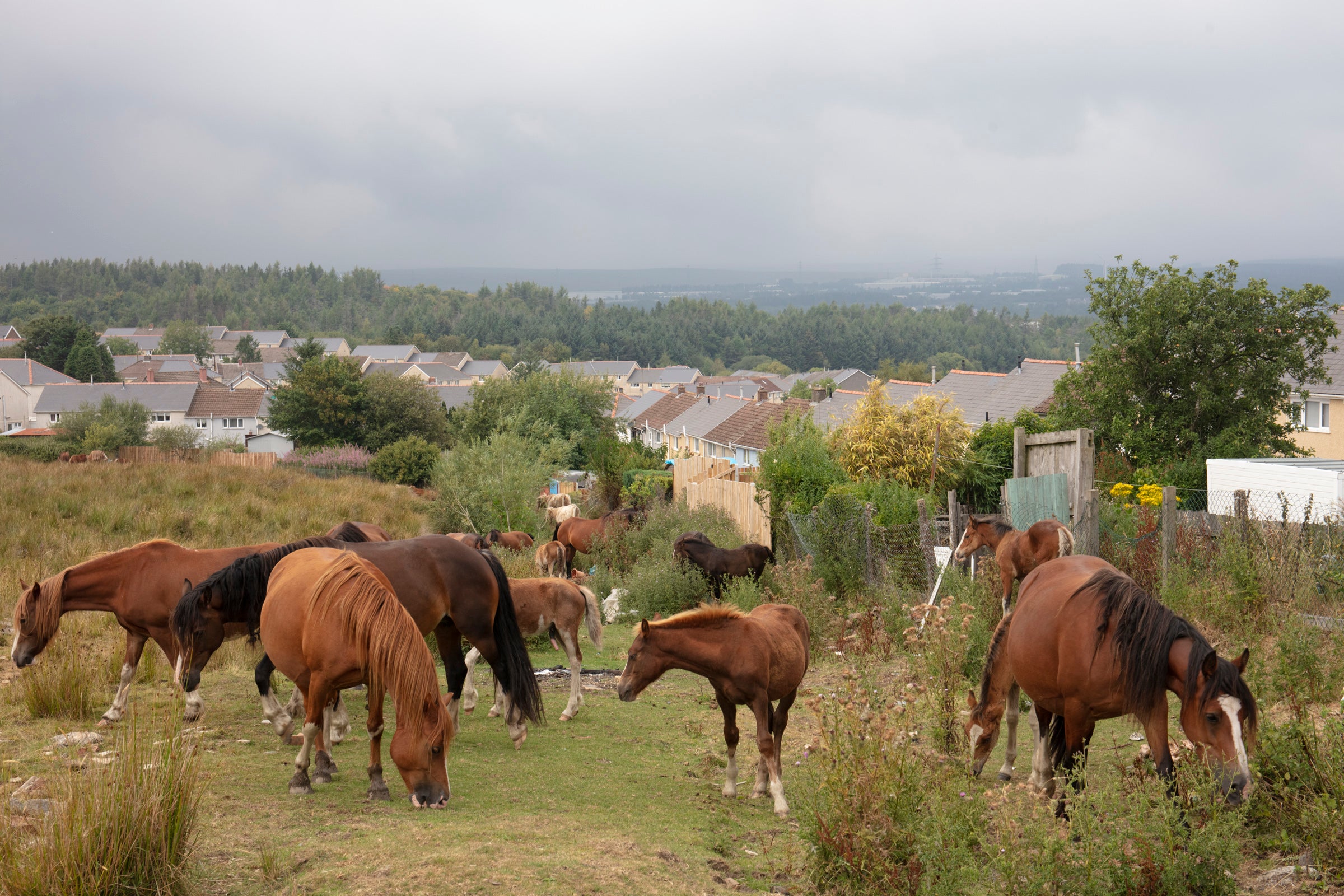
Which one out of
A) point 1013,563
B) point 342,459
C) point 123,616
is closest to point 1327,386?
point 1013,563

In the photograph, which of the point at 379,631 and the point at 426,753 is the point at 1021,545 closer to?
the point at 426,753

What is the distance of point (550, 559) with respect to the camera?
17641 mm

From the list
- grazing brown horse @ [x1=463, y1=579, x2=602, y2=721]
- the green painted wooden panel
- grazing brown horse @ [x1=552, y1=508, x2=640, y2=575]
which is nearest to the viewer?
grazing brown horse @ [x1=463, y1=579, x2=602, y2=721]

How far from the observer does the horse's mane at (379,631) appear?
19.4 feet

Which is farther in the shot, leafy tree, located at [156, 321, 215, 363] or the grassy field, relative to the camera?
leafy tree, located at [156, 321, 215, 363]

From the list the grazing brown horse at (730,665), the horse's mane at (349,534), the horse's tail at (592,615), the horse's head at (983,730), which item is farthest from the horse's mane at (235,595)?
the horse's head at (983,730)

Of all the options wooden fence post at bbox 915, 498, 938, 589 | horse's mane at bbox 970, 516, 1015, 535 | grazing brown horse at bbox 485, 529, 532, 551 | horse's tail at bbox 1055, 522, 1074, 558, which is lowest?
grazing brown horse at bbox 485, 529, 532, 551

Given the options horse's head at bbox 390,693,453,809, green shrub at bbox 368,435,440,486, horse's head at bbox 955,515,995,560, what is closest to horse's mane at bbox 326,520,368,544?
horse's head at bbox 390,693,453,809

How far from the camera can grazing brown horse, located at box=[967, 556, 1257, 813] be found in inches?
198

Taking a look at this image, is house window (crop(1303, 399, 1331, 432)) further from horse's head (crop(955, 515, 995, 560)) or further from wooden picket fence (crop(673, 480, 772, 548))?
horse's head (crop(955, 515, 995, 560))

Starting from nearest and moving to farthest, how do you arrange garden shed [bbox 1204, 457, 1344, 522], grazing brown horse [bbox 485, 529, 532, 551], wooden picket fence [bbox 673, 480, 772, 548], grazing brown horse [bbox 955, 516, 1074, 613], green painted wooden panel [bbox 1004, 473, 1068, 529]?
1. grazing brown horse [bbox 955, 516, 1074, 613]
2. green painted wooden panel [bbox 1004, 473, 1068, 529]
3. garden shed [bbox 1204, 457, 1344, 522]
4. wooden picket fence [bbox 673, 480, 772, 548]
5. grazing brown horse [bbox 485, 529, 532, 551]

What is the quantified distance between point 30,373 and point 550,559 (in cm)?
9139

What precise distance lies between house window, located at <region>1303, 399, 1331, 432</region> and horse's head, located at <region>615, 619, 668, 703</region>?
32665 millimetres

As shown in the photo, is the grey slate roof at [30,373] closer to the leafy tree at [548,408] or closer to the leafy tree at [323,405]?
the leafy tree at [323,405]
